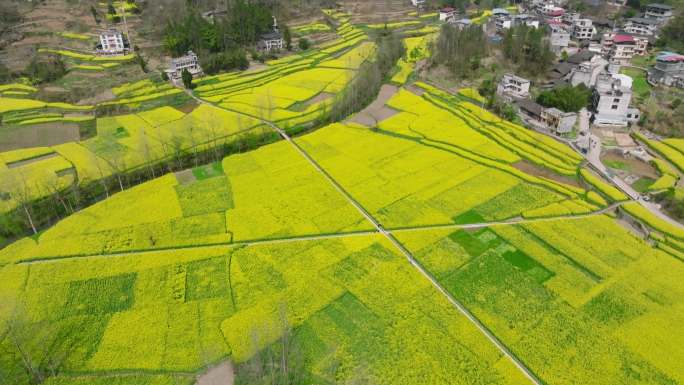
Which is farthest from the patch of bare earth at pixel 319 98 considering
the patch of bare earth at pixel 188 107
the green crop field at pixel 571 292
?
the green crop field at pixel 571 292

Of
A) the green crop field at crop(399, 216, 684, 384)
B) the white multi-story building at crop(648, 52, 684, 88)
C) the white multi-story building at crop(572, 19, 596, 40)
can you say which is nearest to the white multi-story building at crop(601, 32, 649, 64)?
the white multi-story building at crop(572, 19, 596, 40)

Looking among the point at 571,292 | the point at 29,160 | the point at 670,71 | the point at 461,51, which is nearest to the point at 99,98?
the point at 29,160

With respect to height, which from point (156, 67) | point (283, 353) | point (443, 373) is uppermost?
point (156, 67)

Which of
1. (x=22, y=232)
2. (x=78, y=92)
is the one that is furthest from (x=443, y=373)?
(x=78, y=92)

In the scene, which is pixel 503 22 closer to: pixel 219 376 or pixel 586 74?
pixel 586 74

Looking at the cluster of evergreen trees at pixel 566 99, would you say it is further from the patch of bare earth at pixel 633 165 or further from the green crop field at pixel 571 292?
the green crop field at pixel 571 292

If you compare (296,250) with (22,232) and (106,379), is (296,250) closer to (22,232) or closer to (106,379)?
(106,379)
